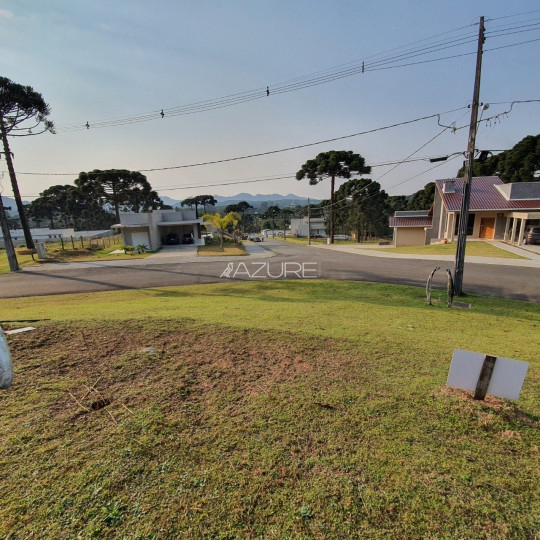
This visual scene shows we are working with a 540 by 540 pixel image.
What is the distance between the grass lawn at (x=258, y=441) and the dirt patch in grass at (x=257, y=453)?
0.01 m

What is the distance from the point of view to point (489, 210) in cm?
2319

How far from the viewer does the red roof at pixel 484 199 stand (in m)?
22.7

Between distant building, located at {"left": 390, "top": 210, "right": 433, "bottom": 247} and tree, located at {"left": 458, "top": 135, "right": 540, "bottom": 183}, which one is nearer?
distant building, located at {"left": 390, "top": 210, "right": 433, "bottom": 247}

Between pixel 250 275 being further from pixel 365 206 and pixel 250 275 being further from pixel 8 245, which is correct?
pixel 365 206

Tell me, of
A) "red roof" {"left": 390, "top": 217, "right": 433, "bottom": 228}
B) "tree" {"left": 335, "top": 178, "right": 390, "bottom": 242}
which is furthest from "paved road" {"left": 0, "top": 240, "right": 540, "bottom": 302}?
"tree" {"left": 335, "top": 178, "right": 390, "bottom": 242}

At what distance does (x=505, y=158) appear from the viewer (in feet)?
124

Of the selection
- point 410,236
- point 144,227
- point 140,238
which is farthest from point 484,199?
point 140,238

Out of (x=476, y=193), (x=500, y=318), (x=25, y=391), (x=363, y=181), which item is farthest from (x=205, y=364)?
(x=363, y=181)

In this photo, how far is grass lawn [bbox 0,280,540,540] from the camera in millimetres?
1820

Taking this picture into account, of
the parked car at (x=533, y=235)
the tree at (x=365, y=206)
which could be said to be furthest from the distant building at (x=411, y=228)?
the tree at (x=365, y=206)

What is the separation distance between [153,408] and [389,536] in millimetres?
2251

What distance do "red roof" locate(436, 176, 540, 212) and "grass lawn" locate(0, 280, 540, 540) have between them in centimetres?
2373

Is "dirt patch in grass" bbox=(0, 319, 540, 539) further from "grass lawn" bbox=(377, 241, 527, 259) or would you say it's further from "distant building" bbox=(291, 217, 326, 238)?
"distant building" bbox=(291, 217, 326, 238)

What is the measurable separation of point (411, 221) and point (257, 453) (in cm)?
3318
